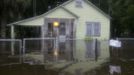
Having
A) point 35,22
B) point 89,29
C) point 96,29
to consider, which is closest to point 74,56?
point 35,22

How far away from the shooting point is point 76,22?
3803 cm

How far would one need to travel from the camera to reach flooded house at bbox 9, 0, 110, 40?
1461 inches

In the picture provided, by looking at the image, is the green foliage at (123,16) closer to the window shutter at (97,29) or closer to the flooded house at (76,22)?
the flooded house at (76,22)

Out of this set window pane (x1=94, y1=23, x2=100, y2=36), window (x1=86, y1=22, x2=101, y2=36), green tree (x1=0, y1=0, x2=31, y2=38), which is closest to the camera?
window (x1=86, y1=22, x2=101, y2=36)

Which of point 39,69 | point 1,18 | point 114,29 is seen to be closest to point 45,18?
point 1,18

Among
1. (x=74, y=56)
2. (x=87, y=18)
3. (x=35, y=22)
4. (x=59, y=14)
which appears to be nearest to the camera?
(x=74, y=56)

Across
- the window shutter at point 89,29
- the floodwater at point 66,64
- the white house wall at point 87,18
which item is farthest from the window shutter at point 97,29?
the floodwater at point 66,64

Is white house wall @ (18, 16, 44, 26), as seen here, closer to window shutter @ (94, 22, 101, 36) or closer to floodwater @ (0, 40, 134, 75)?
window shutter @ (94, 22, 101, 36)

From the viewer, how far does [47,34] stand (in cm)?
3712

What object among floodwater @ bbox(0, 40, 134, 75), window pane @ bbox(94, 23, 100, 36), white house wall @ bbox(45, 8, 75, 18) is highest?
white house wall @ bbox(45, 8, 75, 18)

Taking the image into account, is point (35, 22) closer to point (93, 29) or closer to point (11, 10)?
point (11, 10)

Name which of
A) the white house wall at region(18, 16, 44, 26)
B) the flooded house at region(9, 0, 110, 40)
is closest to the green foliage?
the flooded house at region(9, 0, 110, 40)

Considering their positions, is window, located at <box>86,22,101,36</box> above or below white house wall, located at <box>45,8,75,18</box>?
below

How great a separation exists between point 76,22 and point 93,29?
2122 millimetres
